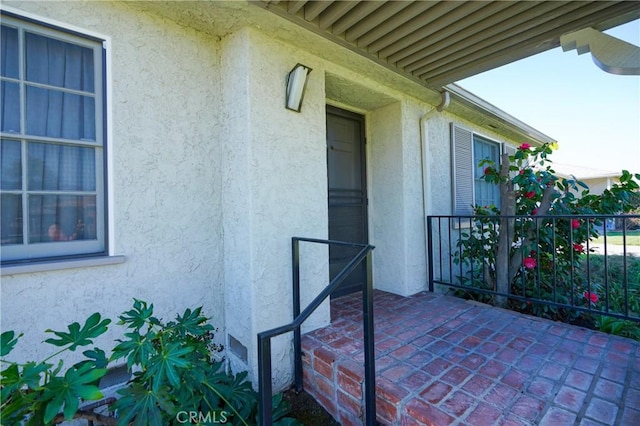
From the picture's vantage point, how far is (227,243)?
2721 millimetres

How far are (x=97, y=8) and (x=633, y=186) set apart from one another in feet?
20.4

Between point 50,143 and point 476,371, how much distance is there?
144 inches

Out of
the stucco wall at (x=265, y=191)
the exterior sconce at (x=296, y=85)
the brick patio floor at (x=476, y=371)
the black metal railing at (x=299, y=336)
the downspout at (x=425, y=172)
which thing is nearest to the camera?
the black metal railing at (x=299, y=336)

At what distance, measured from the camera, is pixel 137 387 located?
169cm

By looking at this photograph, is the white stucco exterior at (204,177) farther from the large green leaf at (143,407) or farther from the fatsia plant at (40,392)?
the large green leaf at (143,407)

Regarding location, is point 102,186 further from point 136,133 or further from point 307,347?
point 307,347

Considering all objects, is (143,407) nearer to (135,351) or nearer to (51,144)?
(135,351)

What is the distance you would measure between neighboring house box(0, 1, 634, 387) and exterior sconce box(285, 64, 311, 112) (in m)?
0.08

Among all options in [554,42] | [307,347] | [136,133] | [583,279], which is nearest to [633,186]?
[583,279]

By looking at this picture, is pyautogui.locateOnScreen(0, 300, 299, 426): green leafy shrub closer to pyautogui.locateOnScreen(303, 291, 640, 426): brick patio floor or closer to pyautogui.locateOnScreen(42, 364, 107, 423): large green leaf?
pyautogui.locateOnScreen(42, 364, 107, 423): large green leaf

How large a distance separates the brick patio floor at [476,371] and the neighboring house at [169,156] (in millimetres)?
519

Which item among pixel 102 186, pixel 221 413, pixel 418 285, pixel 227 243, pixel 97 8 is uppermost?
pixel 97 8

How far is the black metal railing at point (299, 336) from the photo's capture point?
4.03 feet

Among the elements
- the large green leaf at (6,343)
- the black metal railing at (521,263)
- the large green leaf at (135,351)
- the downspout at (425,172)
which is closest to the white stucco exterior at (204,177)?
the large green leaf at (6,343)
